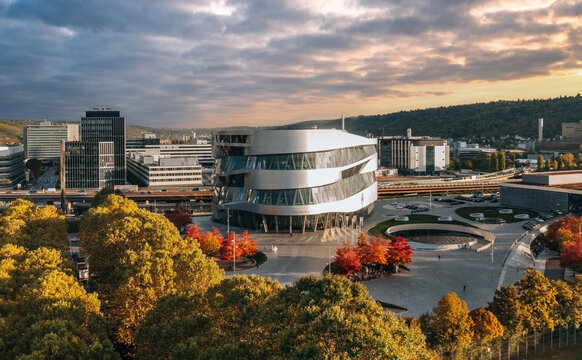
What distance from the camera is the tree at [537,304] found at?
3784 centimetres

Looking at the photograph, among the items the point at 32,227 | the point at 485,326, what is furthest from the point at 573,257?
the point at 32,227

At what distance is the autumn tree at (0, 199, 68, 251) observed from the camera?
53156mm

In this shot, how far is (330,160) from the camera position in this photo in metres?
85.9

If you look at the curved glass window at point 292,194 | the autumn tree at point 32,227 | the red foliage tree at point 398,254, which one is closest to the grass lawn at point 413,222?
the curved glass window at point 292,194

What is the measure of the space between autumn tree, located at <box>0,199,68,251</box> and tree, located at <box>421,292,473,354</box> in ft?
141

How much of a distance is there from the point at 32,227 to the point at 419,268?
188 feet

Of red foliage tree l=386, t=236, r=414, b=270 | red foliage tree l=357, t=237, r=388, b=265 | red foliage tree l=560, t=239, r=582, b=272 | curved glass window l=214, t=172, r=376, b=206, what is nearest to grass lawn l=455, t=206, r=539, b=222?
curved glass window l=214, t=172, r=376, b=206

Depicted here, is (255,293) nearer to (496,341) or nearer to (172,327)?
(172,327)

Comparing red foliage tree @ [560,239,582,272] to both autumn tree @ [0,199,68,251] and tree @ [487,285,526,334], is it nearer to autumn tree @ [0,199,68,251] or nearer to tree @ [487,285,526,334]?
tree @ [487,285,526,334]

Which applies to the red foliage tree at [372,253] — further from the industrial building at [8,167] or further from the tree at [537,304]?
the industrial building at [8,167]

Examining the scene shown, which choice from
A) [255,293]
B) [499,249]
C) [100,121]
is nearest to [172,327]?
[255,293]

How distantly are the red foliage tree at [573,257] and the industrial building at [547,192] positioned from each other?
4263cm

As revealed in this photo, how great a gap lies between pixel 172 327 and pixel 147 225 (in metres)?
27.2

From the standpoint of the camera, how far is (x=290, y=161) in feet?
268
